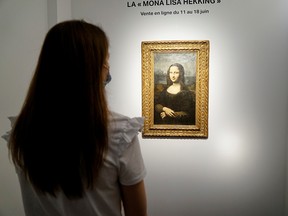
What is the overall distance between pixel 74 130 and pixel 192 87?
1752 millimetres

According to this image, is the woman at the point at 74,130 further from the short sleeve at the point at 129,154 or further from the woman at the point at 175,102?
the woman at the point at 175,102

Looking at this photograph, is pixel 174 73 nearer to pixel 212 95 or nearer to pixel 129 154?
pixel 212 95

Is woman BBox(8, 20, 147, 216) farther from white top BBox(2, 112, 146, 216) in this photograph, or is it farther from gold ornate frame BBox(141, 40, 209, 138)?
gold ornate frame BBox(141, 40, 209, 138)

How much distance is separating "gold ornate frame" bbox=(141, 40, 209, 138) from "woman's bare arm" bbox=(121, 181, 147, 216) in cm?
156

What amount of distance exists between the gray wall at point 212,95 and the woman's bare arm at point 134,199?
1598 millimetres

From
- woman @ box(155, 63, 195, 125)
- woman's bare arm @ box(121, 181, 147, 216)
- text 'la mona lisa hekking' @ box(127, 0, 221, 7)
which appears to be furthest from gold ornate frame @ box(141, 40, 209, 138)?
woman's bare arm @ box(121, 181, 147, 216)

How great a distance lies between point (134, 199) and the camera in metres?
0.94

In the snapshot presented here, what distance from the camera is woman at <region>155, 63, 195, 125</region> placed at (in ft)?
8.07

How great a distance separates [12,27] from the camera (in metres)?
2.44

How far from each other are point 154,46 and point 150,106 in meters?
0.53

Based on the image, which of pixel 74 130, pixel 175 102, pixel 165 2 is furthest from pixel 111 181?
pixel 165 2

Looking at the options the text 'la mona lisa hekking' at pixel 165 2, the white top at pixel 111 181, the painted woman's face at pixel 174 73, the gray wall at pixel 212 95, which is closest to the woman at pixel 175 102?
the painted woman's face at pixel 174 73

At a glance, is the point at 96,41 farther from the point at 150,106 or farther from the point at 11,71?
the point at 11,71

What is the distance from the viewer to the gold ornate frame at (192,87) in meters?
2.42
